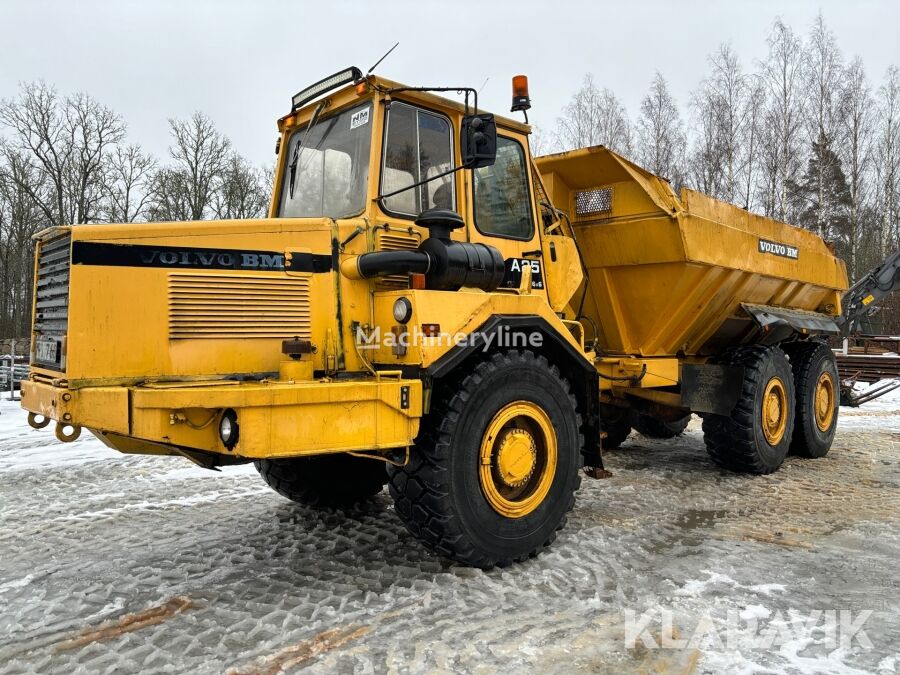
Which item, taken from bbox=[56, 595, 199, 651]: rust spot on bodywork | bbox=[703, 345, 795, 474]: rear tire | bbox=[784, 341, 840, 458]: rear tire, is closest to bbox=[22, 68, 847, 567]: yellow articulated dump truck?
bbox=[56, 595, 199, 651]: rust spot on bodywork

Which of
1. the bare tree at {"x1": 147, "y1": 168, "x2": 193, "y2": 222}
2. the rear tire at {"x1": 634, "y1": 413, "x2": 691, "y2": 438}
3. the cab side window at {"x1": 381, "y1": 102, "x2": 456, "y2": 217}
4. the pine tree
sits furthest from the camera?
the bare tree at {"x1": 147, "y1": 168, "x2": 193, "y2": 222}

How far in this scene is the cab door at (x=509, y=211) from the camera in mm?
4641

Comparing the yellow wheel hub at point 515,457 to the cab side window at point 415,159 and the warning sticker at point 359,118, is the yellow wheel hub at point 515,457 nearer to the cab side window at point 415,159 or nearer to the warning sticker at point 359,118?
the cab side window at point 415,159

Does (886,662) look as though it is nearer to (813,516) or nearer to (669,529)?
(669,529)

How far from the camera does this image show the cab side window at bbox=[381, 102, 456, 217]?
4.18 m

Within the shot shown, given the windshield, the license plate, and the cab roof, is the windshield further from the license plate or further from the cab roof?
the license plate

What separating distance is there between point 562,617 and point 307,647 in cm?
123

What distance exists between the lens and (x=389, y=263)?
12.5 ft

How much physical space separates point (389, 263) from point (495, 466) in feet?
4.49

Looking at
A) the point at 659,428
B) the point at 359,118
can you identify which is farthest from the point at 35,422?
the point at 659,428

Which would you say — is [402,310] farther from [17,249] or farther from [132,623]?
[17,249]

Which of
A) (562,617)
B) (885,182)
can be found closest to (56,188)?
(562,617)

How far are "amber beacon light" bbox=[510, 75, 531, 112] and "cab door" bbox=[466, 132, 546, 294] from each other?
270 mm

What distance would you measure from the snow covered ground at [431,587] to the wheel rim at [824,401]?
72.7 inches
